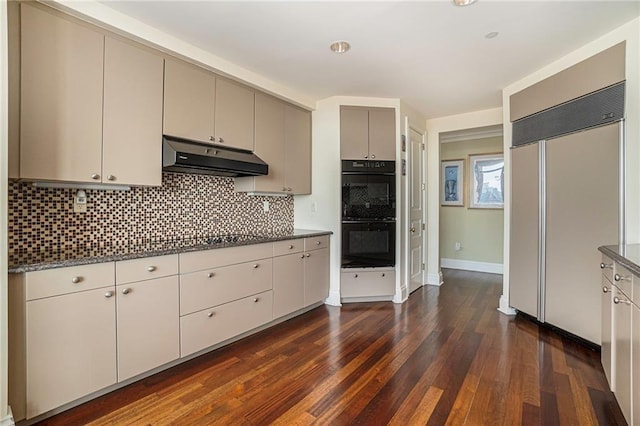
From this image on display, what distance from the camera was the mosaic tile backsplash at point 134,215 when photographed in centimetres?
196

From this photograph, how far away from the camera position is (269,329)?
2.97m

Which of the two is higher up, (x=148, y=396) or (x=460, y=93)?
(x=460, y=93)

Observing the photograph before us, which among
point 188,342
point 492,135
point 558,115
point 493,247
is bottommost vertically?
point 188,342

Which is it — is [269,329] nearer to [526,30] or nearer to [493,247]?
[526,30]

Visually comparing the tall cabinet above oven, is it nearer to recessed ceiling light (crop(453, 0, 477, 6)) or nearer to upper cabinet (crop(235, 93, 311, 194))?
upper cabinet (crop(235, 93, 311, 194))

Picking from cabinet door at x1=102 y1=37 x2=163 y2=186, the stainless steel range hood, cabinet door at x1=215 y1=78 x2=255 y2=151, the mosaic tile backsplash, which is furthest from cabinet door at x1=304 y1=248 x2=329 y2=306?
cabinet door at x1=102 y1=37 x2=163 y2=186

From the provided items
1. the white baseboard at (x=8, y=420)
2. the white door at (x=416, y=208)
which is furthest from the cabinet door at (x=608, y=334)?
the white baseboard at (x=8, y=420)

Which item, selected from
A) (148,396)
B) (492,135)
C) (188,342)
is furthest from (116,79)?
(492,135)

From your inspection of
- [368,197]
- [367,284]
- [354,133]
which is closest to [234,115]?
[354,133]

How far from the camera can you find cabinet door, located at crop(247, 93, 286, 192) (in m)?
3.15

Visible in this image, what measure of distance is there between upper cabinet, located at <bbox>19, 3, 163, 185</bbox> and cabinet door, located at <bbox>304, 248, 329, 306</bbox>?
1690mm

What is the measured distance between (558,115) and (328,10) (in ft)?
7.19

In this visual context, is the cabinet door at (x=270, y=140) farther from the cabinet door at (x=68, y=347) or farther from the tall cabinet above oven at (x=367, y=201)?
the cabinet door at (x=68, y=347)

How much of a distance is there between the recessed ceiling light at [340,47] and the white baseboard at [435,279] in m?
3.39
